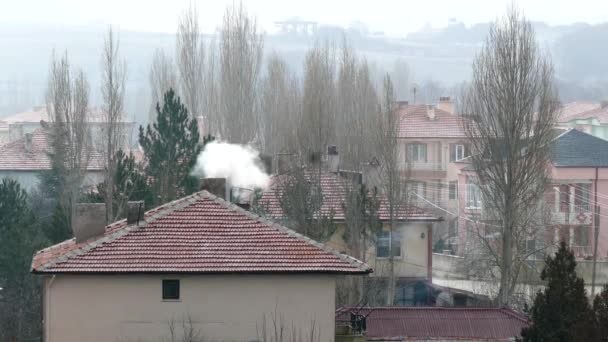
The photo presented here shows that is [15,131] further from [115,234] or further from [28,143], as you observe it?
[115,234]

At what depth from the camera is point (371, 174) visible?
145 ft

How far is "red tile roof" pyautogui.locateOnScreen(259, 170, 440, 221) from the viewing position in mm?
38594

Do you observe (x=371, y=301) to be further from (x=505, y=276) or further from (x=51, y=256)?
(x=51, y=256)

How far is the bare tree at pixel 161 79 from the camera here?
209ft

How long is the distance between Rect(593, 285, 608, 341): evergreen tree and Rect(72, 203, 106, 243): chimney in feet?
32.2

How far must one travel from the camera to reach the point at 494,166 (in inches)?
1444

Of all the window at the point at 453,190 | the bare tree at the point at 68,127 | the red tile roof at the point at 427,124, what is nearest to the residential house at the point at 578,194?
the window at the point at 453,190

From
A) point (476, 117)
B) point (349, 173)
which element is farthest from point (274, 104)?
point (476, 117)

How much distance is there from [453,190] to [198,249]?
45532 millimetres

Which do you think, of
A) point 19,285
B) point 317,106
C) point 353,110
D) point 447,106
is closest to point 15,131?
point 447,106

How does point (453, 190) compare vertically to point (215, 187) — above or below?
below

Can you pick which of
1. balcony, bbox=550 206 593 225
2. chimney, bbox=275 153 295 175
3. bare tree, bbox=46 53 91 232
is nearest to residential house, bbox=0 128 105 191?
bare tree, bbox=46 53 91 232

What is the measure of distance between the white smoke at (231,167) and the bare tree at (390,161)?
12.5 feet

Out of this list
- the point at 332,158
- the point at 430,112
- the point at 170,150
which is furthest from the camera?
the point at 430,112
